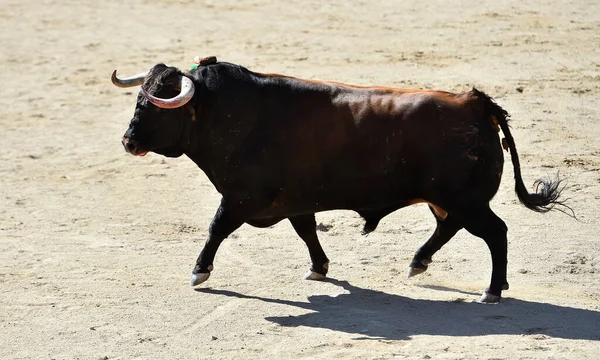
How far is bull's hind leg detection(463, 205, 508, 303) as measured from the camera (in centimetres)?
919

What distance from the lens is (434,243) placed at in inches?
395

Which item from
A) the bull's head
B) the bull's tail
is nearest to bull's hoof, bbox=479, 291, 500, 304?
the bull's tail

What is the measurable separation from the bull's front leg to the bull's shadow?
0.53 metres

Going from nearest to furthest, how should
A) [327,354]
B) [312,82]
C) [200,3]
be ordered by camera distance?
[327,354] < [312,82] < [200,3]

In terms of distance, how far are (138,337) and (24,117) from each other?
7822 millimetres

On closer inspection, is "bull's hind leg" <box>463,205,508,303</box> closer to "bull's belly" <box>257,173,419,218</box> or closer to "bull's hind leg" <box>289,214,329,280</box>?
"bull's belly" <box>257,173,419,218</box>

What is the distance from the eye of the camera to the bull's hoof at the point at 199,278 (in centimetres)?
998

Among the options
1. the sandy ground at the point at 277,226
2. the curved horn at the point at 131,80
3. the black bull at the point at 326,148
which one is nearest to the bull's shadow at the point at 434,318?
the sandy ground at the point at 277,226

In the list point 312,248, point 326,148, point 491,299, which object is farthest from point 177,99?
point 491,299

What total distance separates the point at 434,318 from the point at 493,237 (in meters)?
0.75

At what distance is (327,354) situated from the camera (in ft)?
27.6

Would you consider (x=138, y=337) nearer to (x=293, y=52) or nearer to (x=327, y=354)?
(x=327, y=354)

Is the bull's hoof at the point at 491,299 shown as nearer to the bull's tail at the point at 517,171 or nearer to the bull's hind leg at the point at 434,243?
the bull's hind leg at the point at 434,243

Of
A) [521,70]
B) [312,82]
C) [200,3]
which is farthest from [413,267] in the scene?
[200,3]
